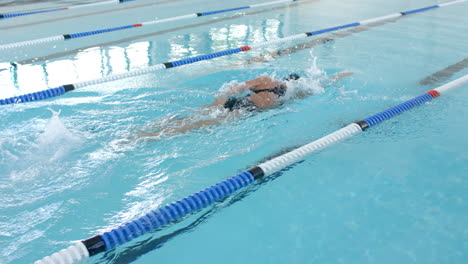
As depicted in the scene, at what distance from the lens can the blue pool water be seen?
199 cm

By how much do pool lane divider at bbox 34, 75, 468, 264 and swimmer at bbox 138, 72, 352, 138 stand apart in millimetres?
709

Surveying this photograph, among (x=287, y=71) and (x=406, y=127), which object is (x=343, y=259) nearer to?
(x=406, y=127)

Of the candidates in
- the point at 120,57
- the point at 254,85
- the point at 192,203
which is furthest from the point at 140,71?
the point at 192,203

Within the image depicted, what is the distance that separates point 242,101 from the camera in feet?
10.8

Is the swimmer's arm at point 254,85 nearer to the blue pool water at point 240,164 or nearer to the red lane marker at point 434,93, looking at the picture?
the blue pool water at point 240,164

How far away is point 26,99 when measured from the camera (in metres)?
3.69

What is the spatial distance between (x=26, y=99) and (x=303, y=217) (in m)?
2.75

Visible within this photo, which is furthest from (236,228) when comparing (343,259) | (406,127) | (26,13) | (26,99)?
(26,13)

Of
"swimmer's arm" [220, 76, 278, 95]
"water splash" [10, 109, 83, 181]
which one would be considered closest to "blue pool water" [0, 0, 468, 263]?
"water splash" [10, 109, 83, 181]

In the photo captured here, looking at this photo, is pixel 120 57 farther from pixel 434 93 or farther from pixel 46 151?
pixel 434 93

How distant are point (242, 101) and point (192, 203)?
1323 mm

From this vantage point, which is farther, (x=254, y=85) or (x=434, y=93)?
(x=434, y=93)

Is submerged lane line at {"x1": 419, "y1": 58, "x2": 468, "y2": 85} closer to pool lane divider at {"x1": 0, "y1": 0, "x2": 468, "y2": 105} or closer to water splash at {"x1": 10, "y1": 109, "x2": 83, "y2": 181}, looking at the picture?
pool lane divider at {"x1": 0, "y1": 0, "x2": 468, "y2": 105}

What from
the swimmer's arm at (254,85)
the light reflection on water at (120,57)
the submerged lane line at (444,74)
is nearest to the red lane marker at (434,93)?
the submerged lane line at (444,74)
